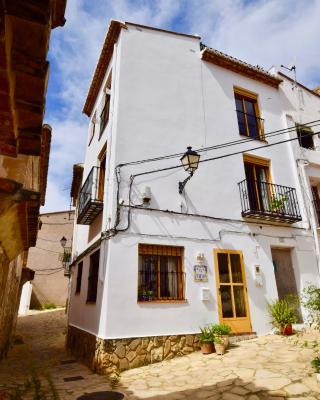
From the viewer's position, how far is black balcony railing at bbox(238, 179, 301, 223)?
31.6 ft

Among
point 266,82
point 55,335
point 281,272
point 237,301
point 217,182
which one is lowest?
point 55,335

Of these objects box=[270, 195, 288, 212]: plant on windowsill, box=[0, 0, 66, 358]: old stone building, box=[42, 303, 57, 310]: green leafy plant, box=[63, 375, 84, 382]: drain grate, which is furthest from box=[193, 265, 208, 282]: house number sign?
box=[42, 303, 57, 310]: green leafy plant

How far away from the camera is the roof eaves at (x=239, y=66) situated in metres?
11.3

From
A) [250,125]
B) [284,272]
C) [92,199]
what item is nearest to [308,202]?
[284,272]

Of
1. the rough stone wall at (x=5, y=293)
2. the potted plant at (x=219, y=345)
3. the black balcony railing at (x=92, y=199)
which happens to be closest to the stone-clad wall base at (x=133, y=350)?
the potted plant at (x=219, y=345)

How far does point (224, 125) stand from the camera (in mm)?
10688

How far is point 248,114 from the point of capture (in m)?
11.7

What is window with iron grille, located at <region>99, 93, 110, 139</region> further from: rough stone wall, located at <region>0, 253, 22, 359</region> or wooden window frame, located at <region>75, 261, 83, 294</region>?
rough stone wall, located at <region>0, 253, 22, 359</region>

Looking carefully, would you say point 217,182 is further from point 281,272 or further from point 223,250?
point 281,272

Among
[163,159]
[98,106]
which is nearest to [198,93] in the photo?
[163,159]

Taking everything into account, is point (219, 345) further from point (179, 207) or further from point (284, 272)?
point (284, 272)

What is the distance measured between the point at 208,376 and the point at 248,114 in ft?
31.1

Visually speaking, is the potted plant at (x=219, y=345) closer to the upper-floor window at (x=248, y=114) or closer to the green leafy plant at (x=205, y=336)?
the green leafy plant at (x=205, y=336)

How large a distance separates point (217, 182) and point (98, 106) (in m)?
6.37
